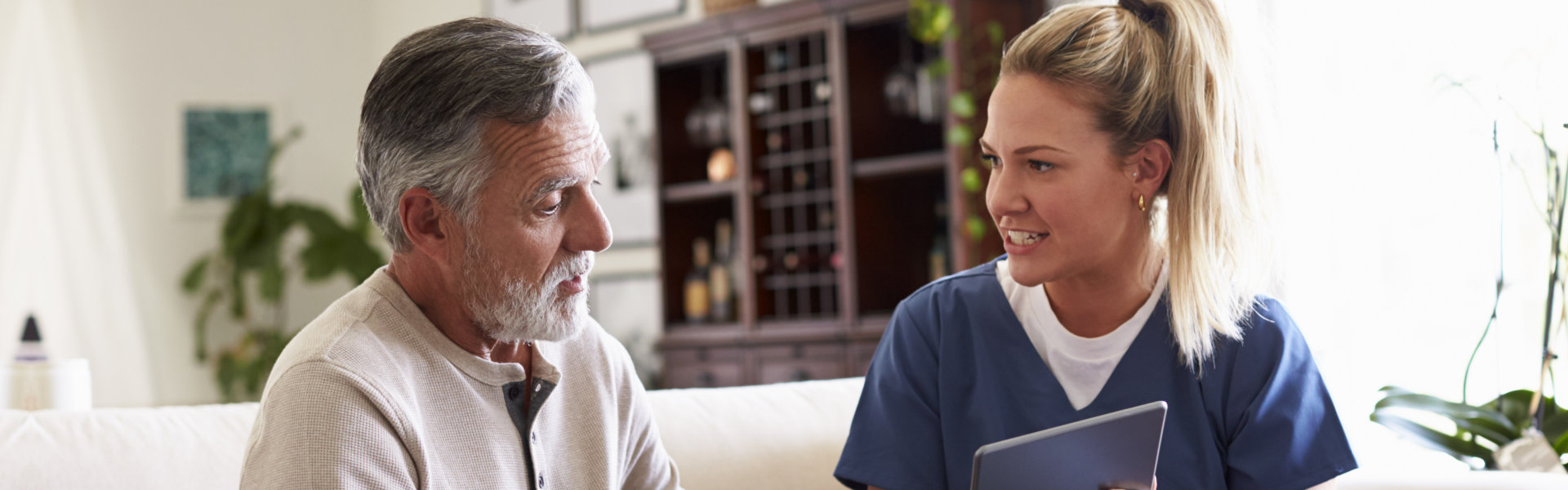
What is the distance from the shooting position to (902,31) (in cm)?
429

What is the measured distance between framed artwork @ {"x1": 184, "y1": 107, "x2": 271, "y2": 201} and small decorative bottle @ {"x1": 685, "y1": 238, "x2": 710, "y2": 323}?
9.29 ft

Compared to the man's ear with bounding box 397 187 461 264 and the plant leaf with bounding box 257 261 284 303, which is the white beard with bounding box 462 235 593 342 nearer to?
the man's ear with bounding box 397 187 461 264

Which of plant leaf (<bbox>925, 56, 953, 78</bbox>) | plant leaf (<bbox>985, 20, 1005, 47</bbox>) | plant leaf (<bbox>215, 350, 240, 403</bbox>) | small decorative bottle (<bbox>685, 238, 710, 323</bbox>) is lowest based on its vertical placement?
plant leaf (<bbox>215, 350, 240, 403</bbox>)

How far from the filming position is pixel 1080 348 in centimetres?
153

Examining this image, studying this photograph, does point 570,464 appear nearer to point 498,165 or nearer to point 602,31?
point 498,165

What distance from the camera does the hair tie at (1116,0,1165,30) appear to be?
1519 millimetres

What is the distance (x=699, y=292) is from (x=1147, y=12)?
11.1ft

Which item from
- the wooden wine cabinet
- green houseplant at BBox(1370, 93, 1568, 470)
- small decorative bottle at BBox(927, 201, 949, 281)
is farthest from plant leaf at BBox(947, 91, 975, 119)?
green houseplant at BBox(1370, 93, 1568, 470)

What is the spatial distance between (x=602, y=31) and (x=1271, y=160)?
4.41 m

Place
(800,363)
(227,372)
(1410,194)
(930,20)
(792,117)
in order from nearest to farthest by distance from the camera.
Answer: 1. (1410,194)
2. (930,20)
3. (800,363)
4. (792,117)
5. (227,372)

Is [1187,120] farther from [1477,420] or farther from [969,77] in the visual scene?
[969,77]

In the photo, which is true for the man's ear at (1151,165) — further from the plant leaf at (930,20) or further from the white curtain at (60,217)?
the white curtain at (60,217)

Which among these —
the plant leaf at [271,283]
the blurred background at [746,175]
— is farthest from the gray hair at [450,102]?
the plant leaf at [271,283]

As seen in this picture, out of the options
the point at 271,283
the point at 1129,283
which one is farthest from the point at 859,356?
the point at 271,283
